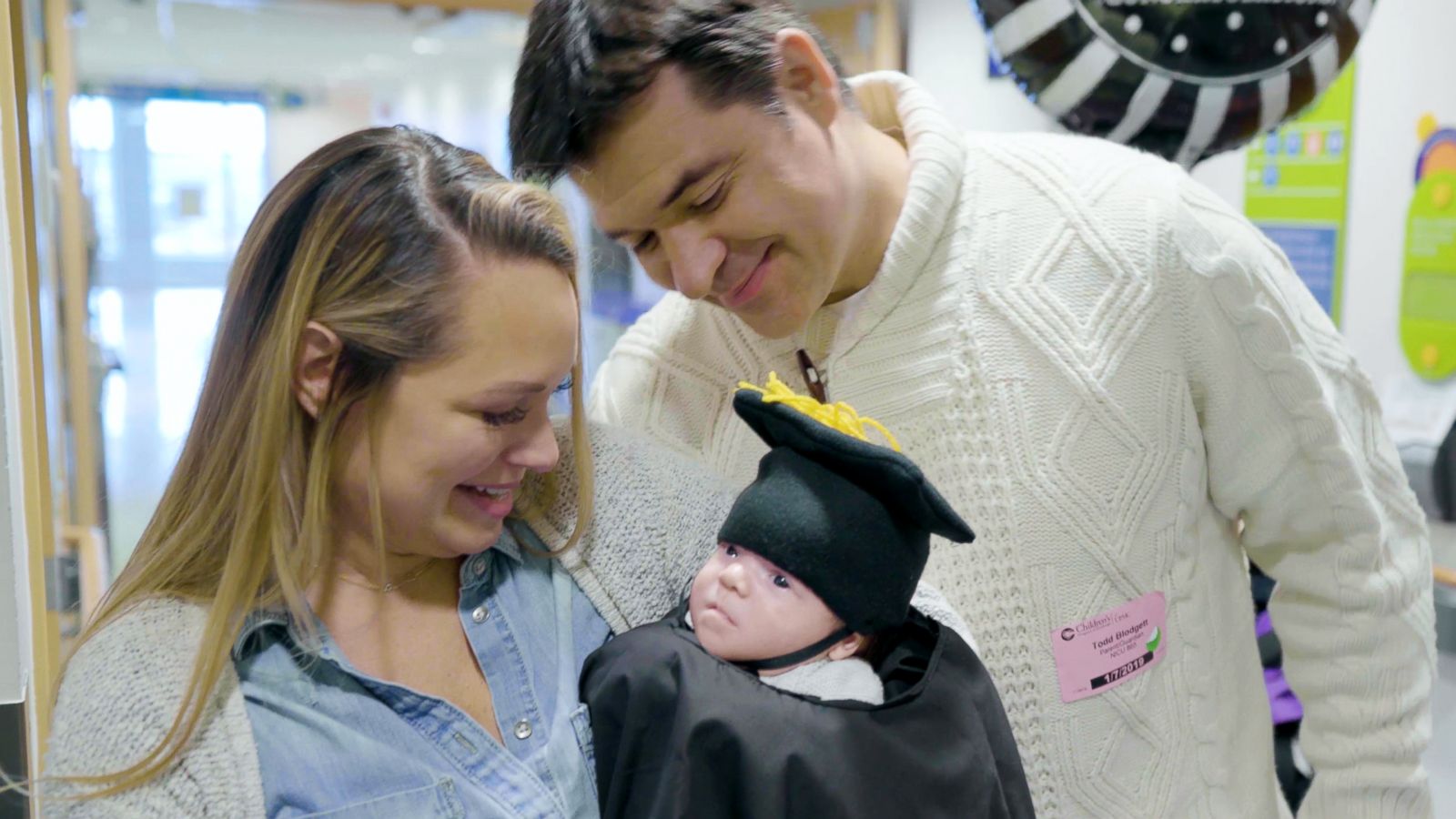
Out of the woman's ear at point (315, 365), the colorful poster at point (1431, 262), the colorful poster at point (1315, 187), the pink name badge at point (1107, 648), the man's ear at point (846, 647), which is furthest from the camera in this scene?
the colorful poster at point (1315, 187)

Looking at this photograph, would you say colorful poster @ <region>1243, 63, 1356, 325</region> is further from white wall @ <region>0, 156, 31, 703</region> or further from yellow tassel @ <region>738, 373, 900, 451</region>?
white wall @ <region>0, 156, 31, 703</region>

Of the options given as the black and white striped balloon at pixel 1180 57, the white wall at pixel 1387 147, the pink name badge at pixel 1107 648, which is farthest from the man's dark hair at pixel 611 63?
the white wall at pixel 1387 147

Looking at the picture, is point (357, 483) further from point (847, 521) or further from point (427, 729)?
point (847, 521)

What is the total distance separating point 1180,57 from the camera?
204cm

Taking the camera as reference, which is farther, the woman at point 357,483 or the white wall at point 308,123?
the white wall at point 308,123

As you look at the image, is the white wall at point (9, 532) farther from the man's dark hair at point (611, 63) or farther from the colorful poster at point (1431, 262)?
the colorful poster at point (1431, 262)

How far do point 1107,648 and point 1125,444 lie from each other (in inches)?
9.1

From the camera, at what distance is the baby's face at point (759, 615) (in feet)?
3.93

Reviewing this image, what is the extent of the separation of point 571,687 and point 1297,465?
88cm

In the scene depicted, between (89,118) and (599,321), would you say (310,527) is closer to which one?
(599,321)

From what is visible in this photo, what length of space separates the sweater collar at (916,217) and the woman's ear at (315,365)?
60cm

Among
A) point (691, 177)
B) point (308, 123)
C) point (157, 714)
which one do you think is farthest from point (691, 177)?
point (308, 123)

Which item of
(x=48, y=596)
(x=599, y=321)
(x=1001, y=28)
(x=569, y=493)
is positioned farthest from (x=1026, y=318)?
(x=599, y=321)

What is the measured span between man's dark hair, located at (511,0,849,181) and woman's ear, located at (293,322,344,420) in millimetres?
287
